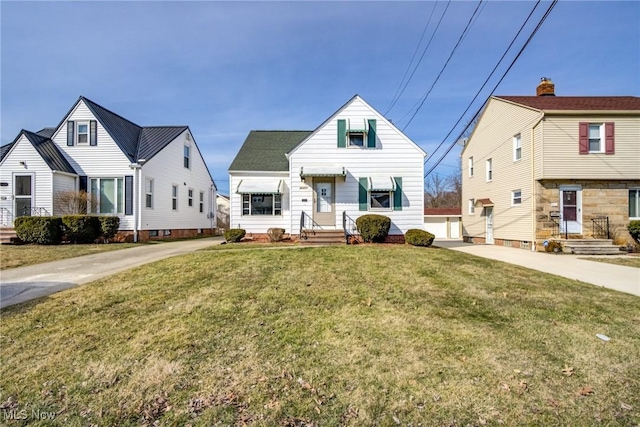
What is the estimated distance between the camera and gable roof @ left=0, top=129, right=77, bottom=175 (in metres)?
15.9

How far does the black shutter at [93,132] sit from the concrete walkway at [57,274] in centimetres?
882

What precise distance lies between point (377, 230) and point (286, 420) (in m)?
11.2

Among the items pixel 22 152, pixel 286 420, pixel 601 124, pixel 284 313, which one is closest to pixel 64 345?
pixel 284 313

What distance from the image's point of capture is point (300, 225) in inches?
589

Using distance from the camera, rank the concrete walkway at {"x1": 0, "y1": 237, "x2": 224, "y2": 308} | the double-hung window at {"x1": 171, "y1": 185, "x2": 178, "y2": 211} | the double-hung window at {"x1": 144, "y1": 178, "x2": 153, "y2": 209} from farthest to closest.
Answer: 1. the double-hung window at {"x1": 171, "y1": 185, "x2": 178, "y2": 211}
2. the double-hung window at {"x1": 144, "y1": 178, "x2": 153, "y2": 209}
3. the concrete walkway at {"x1": 0, "y1": 237, "x2": 224, "y2": 308}

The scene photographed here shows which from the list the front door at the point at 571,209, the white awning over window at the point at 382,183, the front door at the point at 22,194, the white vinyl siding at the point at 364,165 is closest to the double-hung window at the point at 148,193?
the front door at the point at 22,194

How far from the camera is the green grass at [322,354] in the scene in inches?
115

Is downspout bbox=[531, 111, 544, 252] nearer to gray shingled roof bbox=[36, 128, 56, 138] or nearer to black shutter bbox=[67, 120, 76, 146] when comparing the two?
black shutter bbox=[67, 120, 76, 146]

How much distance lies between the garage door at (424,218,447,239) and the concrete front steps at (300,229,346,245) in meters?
17.7

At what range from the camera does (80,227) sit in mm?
14211

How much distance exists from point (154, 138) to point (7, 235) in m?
8.68

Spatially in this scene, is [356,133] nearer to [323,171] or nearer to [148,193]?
[323,171]

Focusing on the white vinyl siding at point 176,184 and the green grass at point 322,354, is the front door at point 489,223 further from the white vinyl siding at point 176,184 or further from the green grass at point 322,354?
the white vinyl siding at point 176,184

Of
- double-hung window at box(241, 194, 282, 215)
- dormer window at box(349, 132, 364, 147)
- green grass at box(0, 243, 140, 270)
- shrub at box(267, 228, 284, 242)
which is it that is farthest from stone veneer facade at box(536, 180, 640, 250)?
green grass at box(0, 243, 140, 270)
